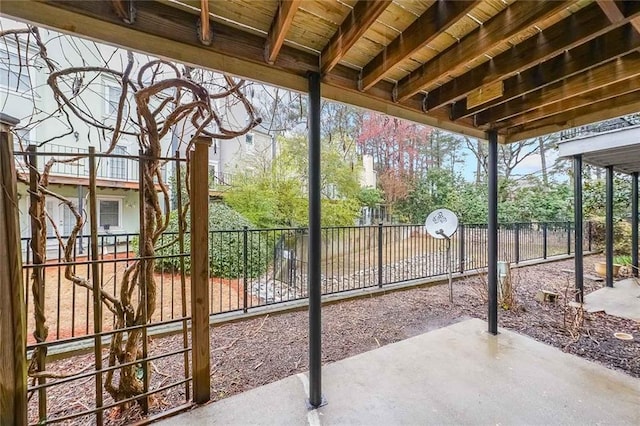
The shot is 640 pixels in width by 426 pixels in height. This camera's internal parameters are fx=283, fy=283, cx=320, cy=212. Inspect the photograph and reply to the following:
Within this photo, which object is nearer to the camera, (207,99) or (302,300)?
(207,99)

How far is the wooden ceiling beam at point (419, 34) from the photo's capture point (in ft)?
4.33

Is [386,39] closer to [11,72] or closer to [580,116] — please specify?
[580,116]

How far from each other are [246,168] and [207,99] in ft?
18.3

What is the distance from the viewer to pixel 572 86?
6.73 feet

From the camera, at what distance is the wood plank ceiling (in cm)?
132

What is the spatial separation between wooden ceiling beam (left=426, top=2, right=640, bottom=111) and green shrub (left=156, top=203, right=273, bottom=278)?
3.22 meters

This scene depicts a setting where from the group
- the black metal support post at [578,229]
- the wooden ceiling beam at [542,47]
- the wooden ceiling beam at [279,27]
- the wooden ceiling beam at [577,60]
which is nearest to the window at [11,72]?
the wooden ceiling beam at [279,27]

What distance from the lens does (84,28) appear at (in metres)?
1.30

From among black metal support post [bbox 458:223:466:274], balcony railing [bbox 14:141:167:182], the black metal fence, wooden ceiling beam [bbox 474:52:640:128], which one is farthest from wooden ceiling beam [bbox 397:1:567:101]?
balcony railing [bbox 14:141:167:182]

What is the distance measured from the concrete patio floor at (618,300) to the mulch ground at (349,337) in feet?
0.84

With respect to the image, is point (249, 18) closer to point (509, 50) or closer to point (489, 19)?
point (489, 19)

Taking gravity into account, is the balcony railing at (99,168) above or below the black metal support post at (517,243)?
above

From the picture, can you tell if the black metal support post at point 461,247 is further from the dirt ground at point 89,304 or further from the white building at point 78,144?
the white building at point 78,144

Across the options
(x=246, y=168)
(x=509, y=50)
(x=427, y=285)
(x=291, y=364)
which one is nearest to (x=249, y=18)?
(x=509, y=50)
